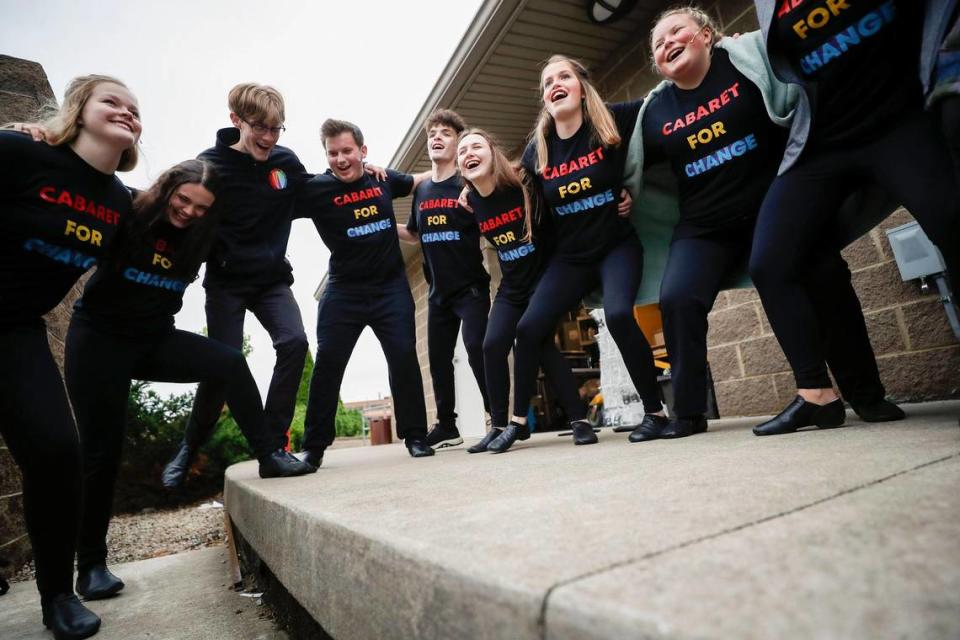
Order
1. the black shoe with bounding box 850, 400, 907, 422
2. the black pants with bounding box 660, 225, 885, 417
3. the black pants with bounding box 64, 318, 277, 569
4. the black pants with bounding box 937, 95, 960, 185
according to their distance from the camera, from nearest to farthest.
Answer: the black pants with bounding box 937, 95, 960, 185
the black shoe with bounding box 850, 400, 907, 422
the black pants with bounding box 660, 225, 885, 417
the black pants with bounding box 64, 318, 277, 569

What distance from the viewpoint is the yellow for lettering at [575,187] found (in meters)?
2.41

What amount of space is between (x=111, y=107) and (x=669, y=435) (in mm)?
2360

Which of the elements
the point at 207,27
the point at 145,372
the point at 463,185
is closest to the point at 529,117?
the point at 463,185

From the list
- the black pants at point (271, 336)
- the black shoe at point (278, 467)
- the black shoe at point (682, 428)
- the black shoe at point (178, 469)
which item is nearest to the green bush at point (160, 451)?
the black shoe at point (178, 469)

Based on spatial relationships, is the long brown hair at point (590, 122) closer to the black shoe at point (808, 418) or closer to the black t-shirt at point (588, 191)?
the black t-shirt at point (588, 191)

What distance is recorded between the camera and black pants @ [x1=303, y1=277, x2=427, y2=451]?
9.21 feet

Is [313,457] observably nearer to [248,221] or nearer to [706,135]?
[248,221]

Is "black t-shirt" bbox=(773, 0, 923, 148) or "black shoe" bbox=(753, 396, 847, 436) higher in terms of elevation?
"black t-shirt" bbox=(773, 0, 923, 148)

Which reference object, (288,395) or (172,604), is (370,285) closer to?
(288,395)

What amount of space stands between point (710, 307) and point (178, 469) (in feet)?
8.59

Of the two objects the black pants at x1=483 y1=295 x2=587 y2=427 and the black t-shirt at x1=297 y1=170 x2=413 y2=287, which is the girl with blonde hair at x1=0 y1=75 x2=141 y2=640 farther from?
the black pants at x1=483 y1=295 x2=587 y2=427

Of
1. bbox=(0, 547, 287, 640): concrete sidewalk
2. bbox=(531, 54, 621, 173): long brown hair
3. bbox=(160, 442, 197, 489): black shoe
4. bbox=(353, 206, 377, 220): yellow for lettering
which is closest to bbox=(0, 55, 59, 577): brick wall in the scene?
bbox=(0, 547, 287, 640): concrete sidewalk

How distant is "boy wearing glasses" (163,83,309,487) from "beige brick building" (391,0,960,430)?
2045 mm

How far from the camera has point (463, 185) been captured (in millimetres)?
3221
